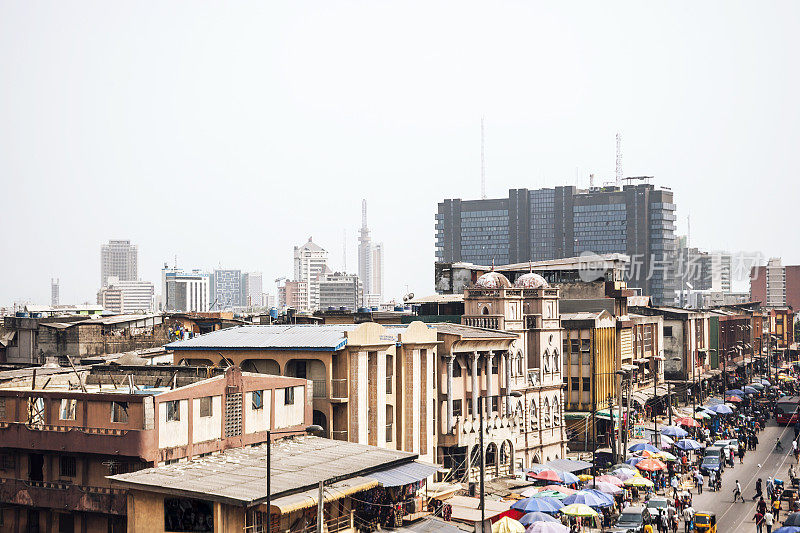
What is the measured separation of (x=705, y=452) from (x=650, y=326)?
35.5 metres

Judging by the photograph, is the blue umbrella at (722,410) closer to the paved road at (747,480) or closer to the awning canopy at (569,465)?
the paved road at (747,480)

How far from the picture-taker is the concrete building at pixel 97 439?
132 ft

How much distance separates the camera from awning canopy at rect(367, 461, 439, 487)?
1732 inches

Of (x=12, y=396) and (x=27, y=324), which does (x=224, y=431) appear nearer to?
(x=12, y=396)

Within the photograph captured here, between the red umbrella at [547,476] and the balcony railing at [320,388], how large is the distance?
50.3ft

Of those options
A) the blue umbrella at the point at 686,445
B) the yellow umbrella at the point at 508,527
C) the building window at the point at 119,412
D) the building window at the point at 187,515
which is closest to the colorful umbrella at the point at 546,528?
the yellow umbrella at the point at 508,527

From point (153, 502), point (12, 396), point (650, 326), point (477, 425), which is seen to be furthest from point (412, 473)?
point (650, 326)

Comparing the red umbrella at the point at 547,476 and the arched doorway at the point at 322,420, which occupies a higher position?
the arched doorway at the point at 322,420

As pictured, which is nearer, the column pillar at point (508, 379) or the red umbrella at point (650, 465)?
the red umbrella at point (650, 465)

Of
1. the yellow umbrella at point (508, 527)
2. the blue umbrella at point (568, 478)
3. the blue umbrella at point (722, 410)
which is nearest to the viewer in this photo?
the yellow umbrella at point (508, 527)

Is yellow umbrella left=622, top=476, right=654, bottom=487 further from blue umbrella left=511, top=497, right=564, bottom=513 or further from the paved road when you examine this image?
blue umbrella left=511, top=497, right=564, bottom=513

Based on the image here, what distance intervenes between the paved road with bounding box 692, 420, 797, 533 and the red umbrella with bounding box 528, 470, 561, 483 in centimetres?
938

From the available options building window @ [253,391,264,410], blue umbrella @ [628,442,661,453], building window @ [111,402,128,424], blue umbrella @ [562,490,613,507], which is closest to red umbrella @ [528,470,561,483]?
blue umbrella @ [562,490,613,507]

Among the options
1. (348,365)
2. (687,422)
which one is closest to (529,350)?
(687,422)
